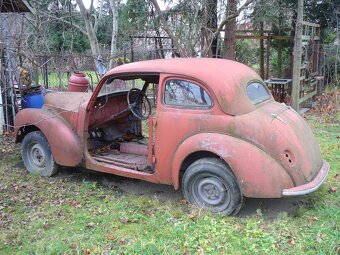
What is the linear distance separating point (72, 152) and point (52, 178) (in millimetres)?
738

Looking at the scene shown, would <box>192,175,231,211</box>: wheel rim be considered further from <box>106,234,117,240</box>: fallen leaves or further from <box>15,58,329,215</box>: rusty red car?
<box>106,234,117,240</box>: fallen leaves

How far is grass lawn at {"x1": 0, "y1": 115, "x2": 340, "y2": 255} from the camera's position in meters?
3.68

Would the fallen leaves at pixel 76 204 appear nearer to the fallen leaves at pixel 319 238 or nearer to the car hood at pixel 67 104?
the car hood at pixel 67 104

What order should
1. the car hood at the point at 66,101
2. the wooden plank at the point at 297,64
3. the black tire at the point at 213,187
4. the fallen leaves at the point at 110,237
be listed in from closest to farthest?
the fallen leaves at the point at 110,237, the black tire at the point at 213,187, the car hood at the point at 66,101, the wooden plank at the point at 297,64

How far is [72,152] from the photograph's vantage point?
218 inches

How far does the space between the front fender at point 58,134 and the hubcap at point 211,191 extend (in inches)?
76.5

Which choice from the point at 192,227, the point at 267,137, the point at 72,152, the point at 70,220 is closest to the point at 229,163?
the point at 267,137

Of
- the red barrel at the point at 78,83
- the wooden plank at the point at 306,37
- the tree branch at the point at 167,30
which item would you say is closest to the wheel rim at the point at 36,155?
the red barrel at the point at 78,83

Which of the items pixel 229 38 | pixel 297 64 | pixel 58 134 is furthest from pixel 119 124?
pixel 297 64

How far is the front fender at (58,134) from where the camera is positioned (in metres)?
5.55

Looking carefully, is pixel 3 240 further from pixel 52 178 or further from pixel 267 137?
pixel 267 137

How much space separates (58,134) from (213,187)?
2515 mm

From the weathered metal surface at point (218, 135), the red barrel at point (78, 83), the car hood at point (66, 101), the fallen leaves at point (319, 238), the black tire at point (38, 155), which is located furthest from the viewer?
the red barrel at point (78, 83)

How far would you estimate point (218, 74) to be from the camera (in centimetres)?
466
